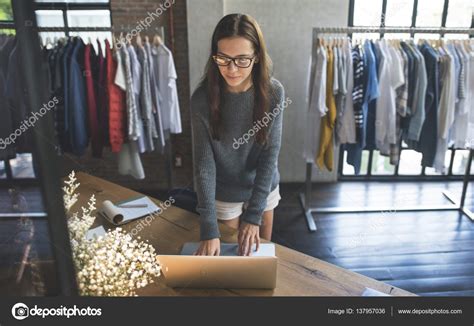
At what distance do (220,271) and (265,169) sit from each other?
14.3 inches

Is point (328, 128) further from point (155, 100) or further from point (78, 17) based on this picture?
point (78, 17)

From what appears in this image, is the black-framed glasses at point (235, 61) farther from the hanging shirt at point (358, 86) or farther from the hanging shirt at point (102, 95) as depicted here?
the hanging shirt at point (358, 86)

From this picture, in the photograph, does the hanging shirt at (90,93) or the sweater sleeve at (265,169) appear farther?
the hanging shirt at (90,93)

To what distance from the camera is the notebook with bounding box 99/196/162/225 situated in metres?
0.99

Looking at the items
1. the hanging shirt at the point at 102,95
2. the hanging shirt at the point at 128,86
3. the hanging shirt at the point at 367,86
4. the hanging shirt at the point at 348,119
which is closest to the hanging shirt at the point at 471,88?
the hanging shirt at the point at 367,86

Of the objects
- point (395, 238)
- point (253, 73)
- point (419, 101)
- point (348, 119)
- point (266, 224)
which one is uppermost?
point (253, 73)

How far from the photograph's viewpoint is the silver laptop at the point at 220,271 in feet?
2.38

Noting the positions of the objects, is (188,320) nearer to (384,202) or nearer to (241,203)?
(241,203)

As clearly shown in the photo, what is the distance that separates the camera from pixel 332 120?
2027mm

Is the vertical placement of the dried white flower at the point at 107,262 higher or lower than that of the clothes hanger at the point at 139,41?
lower

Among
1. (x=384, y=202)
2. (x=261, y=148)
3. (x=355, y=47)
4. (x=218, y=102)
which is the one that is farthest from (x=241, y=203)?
(x=355, y=47)

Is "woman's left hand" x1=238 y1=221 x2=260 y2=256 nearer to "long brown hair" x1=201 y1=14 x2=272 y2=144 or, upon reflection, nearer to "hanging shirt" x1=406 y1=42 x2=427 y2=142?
"long brown hair" x1=201 y1=14 x2=272 y2=144

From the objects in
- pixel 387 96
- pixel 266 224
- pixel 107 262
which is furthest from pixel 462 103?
pixel 107 262

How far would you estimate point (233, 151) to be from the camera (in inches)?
39.0
